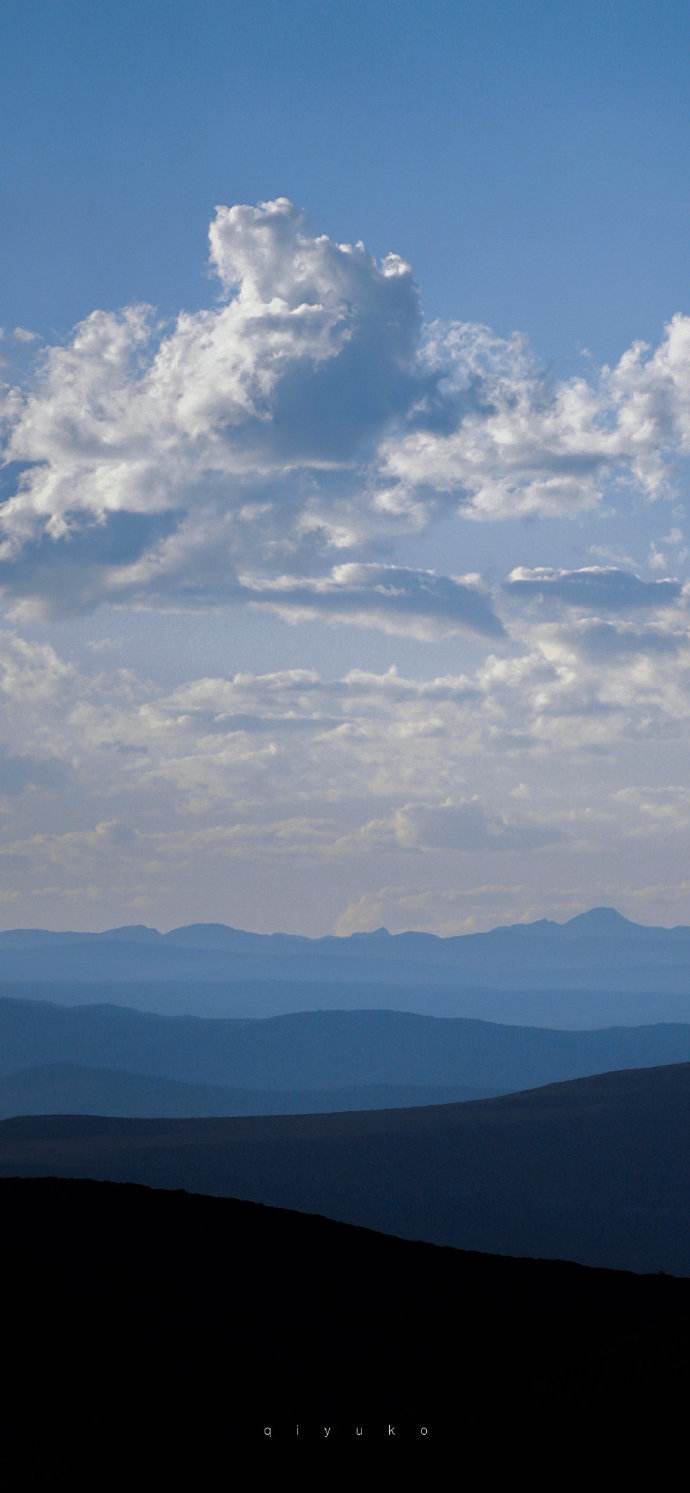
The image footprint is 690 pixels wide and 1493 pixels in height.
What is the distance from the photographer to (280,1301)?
2712 cm

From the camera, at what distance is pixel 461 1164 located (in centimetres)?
7781

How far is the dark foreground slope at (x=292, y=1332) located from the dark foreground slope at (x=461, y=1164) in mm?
34339

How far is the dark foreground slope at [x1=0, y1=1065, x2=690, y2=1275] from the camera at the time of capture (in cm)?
6800

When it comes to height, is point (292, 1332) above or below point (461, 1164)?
below

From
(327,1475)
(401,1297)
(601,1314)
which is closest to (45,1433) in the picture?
(327,1475)

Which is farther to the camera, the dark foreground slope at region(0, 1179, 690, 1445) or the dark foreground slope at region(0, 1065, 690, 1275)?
the dark foreground slope at region(0, 1065, 690, 1275)

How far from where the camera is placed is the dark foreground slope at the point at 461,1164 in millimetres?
68000

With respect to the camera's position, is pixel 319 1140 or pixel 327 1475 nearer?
pixel 327 1475

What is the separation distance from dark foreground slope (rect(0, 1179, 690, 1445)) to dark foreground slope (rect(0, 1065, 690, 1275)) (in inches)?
1352

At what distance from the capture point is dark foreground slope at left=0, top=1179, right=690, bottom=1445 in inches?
789

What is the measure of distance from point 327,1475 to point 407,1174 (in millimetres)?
59266

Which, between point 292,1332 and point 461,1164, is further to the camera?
point 461,1164

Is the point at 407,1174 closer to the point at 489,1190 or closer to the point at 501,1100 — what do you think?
the point at 489,1190

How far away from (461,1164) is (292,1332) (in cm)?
5432
